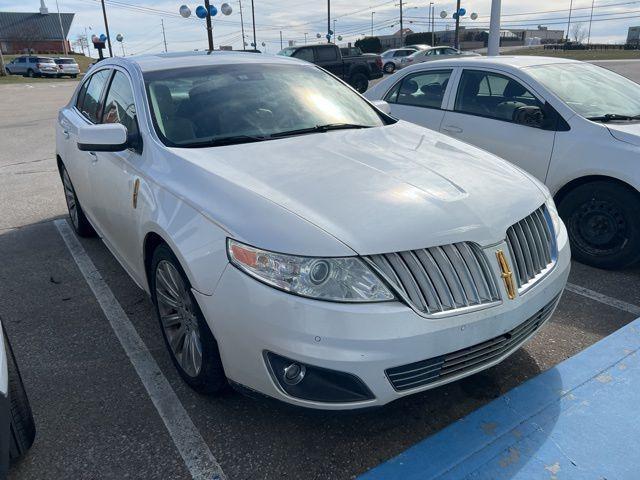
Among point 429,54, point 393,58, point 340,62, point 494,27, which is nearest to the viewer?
point 494,27

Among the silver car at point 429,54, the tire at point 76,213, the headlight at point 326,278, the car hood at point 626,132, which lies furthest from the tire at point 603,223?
the silver car at point 429,54

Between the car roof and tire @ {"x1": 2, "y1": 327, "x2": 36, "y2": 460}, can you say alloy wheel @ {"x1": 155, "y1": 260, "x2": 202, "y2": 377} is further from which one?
the car roof

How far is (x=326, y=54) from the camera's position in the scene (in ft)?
70.6

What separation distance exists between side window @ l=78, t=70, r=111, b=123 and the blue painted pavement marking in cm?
335

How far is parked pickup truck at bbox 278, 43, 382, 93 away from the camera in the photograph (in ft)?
69.3

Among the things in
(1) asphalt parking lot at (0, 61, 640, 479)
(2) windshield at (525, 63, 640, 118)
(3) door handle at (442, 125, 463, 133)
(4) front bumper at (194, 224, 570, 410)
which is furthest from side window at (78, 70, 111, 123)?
(2) windshield at (525, 63, 640, 118)

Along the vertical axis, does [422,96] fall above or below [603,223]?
above

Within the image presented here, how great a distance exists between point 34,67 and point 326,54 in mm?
30969

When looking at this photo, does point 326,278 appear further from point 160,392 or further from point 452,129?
point 452,129

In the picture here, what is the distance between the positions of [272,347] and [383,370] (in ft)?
1.39

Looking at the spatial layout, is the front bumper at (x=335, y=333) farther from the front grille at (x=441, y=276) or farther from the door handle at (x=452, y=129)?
the door handle at (x=452, y=129)

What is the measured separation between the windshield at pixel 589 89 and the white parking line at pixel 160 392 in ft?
12.3

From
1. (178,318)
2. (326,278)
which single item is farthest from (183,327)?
(326,278)

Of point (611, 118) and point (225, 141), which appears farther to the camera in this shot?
point (611, 118)
